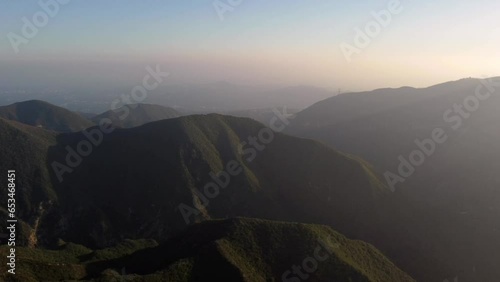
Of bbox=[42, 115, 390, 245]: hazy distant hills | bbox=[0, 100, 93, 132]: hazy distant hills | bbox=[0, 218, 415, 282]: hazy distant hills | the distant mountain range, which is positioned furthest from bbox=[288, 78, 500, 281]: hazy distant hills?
bbox=[0, 100, 93, 132]: hazy distant hills

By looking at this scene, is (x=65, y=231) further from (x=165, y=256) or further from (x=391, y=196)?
(x=391, y=196)

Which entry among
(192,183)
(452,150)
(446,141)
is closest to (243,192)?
(192,183)

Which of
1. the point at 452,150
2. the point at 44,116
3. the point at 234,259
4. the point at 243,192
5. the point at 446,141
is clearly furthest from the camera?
the point at 44,116

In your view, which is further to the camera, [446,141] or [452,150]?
[446,141]

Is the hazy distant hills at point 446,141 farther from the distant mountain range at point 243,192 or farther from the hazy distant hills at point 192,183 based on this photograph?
the hazy distant hills at point 192,183

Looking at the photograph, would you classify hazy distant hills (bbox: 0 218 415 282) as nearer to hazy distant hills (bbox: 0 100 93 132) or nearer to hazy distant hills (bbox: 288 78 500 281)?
hazy distant hills (bbox: 288 78 500 281)

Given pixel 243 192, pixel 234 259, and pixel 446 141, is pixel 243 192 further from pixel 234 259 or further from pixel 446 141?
pixel 446 141
